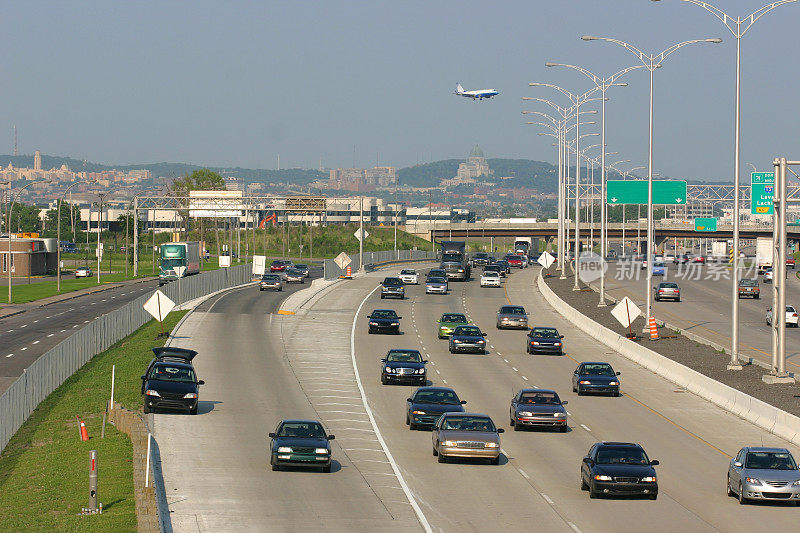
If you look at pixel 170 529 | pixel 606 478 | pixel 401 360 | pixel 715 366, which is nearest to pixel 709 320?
pixel 715 366

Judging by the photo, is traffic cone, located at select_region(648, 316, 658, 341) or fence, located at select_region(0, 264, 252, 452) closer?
fence, located at select_region(0, 264, 252, 452)

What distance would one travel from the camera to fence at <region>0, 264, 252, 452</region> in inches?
1515

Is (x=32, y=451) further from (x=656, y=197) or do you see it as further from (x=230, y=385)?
(x=656, y=197)

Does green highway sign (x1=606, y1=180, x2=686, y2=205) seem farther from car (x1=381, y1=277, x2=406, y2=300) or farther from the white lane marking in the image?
the white lane marking

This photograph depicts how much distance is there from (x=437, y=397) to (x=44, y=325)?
151 feet

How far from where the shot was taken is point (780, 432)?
3544 centimetres

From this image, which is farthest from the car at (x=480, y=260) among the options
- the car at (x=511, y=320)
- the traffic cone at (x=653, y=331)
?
the traffic cone at (x=653, y=331)

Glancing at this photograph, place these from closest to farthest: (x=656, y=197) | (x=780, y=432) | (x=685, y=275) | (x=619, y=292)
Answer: (x=780, y=432)
(x=619, y=292)
(x=656, y=197)
(x=685, y=275)

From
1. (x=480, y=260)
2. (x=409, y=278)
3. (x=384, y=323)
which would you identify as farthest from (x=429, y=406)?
(x=480, y=260)

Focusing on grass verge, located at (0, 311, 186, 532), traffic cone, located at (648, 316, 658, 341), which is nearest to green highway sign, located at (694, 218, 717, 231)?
traffic cone, located at (648, 316, 658, 341)

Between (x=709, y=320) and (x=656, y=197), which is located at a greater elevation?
(x=656, y=197)

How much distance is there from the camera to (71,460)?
3259 centimetres

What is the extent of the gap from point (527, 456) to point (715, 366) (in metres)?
20.7

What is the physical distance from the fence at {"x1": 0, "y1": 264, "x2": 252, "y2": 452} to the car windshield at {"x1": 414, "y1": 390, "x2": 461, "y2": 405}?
12.8m
